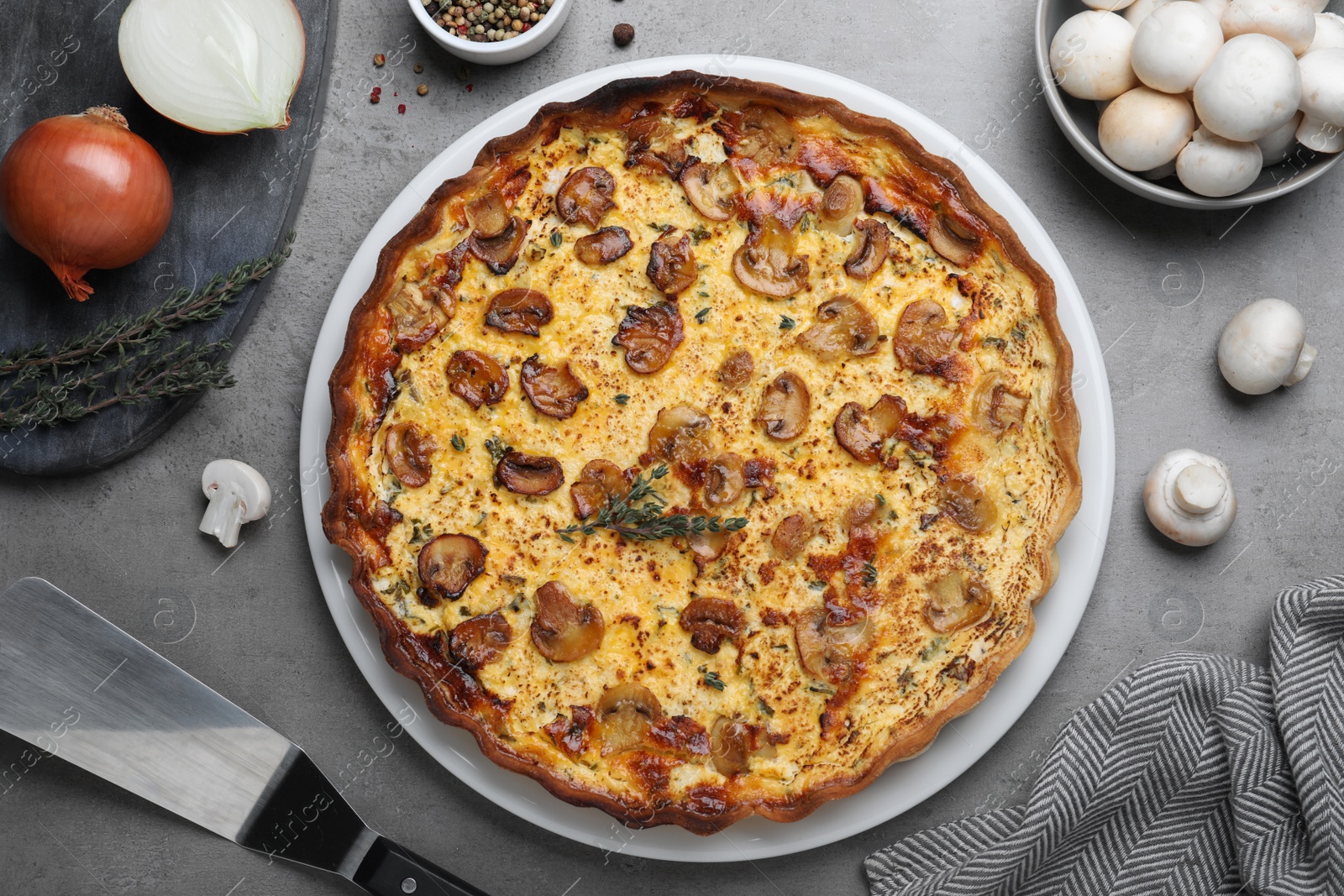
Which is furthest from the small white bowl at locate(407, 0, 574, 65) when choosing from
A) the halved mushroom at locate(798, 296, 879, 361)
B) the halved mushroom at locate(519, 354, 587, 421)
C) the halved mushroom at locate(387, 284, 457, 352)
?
the halved mushroom at locate(798, 296, 879, 361)

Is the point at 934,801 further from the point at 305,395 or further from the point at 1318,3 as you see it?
the point at 1318,3

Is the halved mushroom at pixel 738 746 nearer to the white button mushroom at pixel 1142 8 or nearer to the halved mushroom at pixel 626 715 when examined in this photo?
the halved mushroom at pixel 626 715

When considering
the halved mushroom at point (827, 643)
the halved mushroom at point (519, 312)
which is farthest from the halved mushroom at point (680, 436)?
the halved mushroom at point (827, 643)

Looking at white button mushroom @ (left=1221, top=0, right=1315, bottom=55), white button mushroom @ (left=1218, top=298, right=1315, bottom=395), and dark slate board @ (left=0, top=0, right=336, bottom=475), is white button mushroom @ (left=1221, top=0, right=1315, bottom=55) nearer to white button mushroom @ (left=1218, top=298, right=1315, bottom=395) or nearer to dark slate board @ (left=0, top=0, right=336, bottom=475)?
white button mushroom @ (left=1218, top=298, right=1315, bottom=395)

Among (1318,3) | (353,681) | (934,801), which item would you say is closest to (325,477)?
(353,681)

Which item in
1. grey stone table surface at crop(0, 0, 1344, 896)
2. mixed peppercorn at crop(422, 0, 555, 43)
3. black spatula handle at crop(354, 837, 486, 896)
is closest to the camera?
black spatula handle at crop(354, 837, 486, 896)

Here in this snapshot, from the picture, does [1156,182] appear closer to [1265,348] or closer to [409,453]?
[1265,348]
